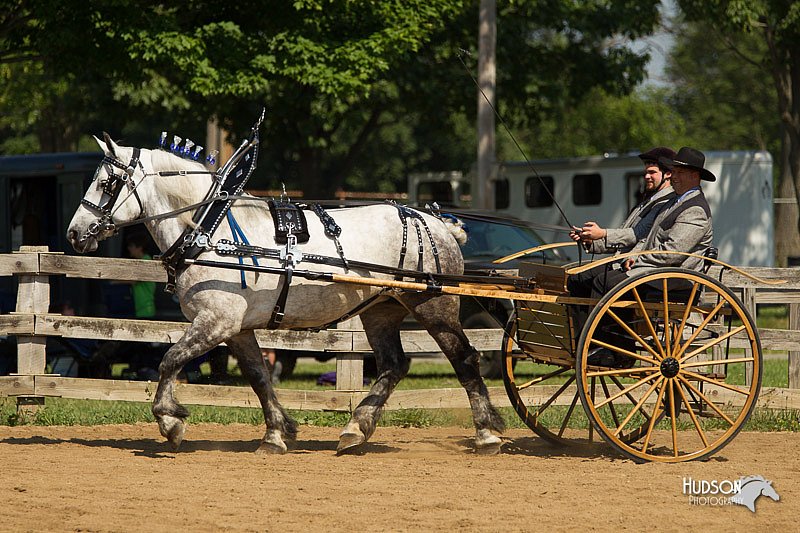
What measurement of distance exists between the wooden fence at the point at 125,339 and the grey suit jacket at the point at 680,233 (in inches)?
86.6

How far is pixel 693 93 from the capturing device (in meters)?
52.7

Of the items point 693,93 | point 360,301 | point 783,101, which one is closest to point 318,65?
point 360,301

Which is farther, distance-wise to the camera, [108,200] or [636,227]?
[636,227]

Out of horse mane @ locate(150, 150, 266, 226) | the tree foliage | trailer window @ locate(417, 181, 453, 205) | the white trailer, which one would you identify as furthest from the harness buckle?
trailer window @ locate(417, 181, 453, 205)

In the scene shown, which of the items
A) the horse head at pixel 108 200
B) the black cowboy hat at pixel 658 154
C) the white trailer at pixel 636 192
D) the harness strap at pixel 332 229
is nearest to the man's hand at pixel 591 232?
the black cowboy hat at pixel 658 154

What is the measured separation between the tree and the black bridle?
13967 millimetres

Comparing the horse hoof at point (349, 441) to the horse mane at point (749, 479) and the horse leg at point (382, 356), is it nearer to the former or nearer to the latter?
the horse leg at point (382, 356)

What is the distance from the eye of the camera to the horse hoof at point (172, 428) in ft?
25.6

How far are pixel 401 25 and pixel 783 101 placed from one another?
908 centimetres

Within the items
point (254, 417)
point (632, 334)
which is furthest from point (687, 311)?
point (254, 417)

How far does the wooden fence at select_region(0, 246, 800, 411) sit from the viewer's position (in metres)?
9.69

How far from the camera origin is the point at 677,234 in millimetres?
7820

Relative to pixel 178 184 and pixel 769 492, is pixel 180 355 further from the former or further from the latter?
pixel 769 492

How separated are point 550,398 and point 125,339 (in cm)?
370
